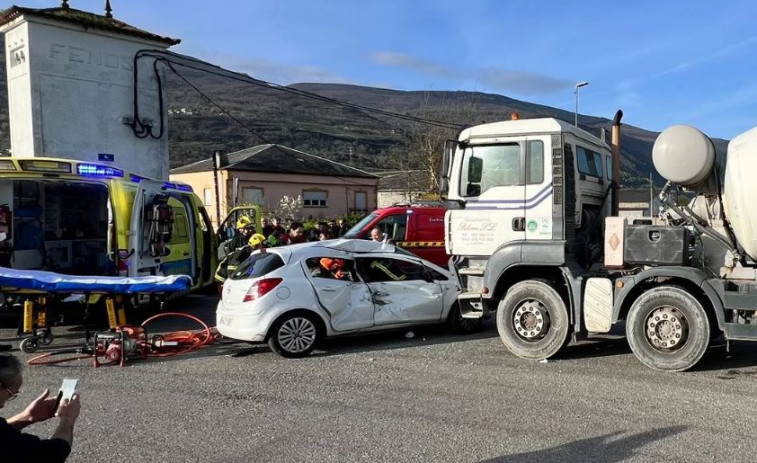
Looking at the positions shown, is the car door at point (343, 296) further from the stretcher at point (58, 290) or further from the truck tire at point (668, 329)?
the truck tire at point (668, 329)

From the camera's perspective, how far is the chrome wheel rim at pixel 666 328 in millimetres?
6727

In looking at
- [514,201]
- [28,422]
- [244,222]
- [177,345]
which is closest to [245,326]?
[177,345]

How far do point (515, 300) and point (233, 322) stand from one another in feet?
12.2

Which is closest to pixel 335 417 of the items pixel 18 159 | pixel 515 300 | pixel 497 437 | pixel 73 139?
pixel 497 437

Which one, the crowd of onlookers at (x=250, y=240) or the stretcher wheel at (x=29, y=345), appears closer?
the stretcher wheel at (x=29, y=345)

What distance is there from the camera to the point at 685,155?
6.62m

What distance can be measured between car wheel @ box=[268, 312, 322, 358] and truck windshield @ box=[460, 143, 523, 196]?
2.72m

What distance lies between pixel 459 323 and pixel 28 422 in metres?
6.83

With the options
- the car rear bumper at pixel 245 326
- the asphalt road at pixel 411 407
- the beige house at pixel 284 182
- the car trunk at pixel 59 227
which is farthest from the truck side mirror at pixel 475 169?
the beige house at pixel 284 182

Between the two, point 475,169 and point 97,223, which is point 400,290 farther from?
point 97,223

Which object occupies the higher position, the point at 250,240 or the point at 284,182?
the point at 284,182

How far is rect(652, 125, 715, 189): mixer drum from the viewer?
6562 millimetres

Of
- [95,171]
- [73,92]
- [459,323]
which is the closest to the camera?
[459,323]

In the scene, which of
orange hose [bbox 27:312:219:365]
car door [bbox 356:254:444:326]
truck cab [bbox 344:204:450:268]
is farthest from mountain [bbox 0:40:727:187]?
orange hose [bbox 27:312:219:365]
